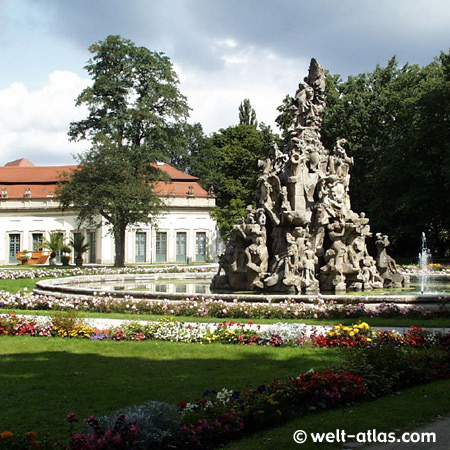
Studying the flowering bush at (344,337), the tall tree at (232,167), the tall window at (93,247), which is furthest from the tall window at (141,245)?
the flowering bush at (344,337)

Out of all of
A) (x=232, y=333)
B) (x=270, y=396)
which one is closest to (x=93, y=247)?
(x=232, y=333)

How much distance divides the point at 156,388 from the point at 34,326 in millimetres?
5806

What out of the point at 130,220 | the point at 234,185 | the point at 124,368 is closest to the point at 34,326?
the point at 124,368

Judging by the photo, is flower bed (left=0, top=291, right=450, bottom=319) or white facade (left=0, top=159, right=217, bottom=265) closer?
flower bed (left=0, top=291, right=450, bottom=319)

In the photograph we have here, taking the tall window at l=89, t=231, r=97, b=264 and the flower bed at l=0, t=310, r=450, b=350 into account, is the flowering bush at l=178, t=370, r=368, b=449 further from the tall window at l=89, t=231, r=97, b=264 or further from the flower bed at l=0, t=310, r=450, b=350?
the tall window at l=89, t=231, r=97, b=264

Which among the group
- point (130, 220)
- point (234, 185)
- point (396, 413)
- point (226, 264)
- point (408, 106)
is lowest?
point (396, 413)

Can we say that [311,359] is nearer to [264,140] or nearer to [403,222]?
[403,222]

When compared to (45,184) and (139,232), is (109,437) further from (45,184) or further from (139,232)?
(45,184)

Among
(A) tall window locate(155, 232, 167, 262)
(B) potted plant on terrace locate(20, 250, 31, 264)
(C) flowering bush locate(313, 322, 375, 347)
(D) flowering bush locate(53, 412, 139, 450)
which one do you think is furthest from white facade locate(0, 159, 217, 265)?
(D) flowering bush locate(53, 412, 139, 450)

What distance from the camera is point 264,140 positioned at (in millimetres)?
49531

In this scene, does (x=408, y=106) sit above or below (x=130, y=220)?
above

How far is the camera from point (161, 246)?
58750 mm

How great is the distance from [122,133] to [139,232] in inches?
661

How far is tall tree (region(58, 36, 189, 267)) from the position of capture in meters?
38.8
